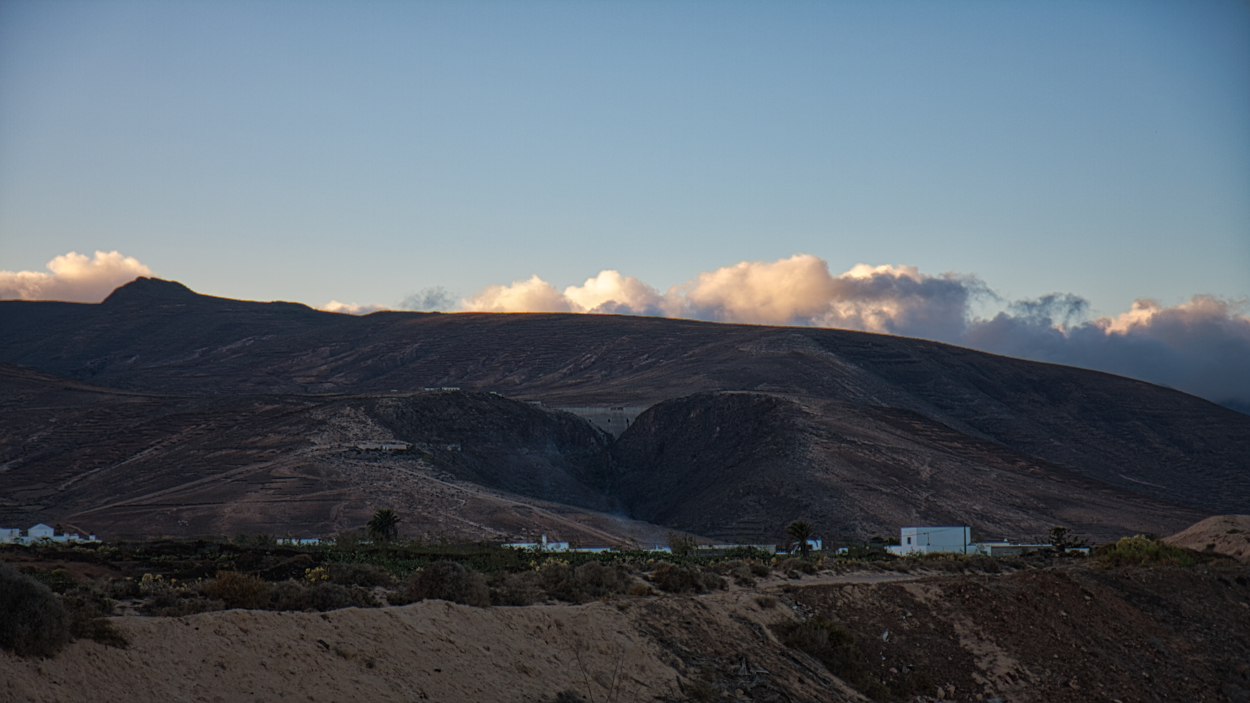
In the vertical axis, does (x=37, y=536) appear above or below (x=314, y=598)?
below

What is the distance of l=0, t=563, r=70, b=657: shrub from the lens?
11773 millimetres

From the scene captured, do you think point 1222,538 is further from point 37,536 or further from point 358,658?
point 37,536

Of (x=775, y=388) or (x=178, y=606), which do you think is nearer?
(x=178, y=606)

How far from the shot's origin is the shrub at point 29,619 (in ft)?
38.6

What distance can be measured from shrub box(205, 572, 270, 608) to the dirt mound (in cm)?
3901

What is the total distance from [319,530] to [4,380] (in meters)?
69.6

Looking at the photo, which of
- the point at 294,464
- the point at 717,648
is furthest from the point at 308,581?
the point at 294,464

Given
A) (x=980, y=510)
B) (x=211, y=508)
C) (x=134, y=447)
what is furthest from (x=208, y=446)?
(x=980, y=510)

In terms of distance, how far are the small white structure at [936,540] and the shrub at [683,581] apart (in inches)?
1272

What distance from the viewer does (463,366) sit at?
158 m

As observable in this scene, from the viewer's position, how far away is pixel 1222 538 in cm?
4722

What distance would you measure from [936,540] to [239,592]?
4732 centimetres

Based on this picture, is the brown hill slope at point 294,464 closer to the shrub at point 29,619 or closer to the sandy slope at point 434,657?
the sandy slope at point 434,657

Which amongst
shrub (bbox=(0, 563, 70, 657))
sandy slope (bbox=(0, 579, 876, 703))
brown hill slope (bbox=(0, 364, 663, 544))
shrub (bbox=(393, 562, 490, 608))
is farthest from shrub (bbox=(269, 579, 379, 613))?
brown hill slope (bbox=(0, 364, 663, 544))
